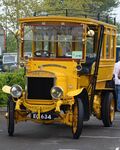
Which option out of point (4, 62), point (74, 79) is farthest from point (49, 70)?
point (4, 62)

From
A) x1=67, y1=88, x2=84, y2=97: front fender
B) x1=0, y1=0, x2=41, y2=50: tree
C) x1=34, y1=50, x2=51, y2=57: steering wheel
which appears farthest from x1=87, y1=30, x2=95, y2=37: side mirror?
x1=0, y1=0, x2=41, y2=50: tree

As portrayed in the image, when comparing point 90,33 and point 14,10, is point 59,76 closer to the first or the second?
point 90,33

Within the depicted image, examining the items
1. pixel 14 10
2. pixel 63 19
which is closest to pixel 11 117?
pixel 63 19

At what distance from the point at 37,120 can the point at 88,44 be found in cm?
215

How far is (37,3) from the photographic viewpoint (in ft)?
90.6

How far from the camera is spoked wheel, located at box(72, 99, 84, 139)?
1191 cm

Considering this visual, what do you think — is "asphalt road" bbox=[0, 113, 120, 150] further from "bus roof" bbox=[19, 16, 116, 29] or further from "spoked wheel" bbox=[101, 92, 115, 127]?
"bus roof" bbox=[19, 16, 116, 29]

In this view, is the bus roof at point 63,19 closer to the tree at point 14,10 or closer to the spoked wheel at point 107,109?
the spoked wheel at point 107,109

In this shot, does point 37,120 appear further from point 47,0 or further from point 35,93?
point 47,0

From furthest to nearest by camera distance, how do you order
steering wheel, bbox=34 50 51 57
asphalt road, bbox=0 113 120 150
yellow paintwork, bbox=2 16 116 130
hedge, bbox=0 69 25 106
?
hedge, bbox=0 69 25 106, steering wheel, bbox=34 50 51 57, yellow paintwork, bbox=2 16 116 130, asphalt road, bbox=0 113 120 150

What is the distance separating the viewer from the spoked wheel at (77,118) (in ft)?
39.1

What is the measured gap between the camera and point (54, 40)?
13.4m

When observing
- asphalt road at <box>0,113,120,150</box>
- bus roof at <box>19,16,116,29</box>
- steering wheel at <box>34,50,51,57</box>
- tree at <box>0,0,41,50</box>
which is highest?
tree at <box>0,0,41,50</box>

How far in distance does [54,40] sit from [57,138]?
2.38 metres
